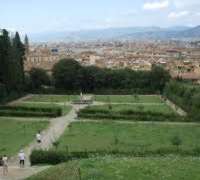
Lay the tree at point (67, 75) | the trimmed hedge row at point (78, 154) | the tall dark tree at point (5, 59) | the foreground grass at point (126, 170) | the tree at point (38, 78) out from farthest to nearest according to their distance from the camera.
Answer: the tree at point (38, 78) → the tree at point (67, 75) → the tall dark tree at point (5, 59) → the trimmed hedge row at point (78, 154) → the foreground grass at point (126, 170)

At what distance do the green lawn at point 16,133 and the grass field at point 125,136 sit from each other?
2.56 m

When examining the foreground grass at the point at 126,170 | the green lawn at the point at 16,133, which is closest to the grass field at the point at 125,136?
the green lawn at the point at 16,133

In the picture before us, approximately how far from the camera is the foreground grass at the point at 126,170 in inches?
658

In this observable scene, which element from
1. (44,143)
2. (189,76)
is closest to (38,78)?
(189,76)

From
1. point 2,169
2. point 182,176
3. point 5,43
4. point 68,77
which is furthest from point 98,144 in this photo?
point 68,77

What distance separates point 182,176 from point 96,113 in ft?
110

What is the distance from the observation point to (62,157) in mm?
25906

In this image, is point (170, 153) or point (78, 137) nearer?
point (170, 153)

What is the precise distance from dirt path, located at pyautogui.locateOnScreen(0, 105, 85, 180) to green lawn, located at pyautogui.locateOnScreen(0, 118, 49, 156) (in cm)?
74

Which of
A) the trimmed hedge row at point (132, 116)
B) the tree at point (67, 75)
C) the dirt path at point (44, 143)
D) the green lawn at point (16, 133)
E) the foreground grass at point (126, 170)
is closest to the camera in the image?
the foreground grass at point (126, 170)

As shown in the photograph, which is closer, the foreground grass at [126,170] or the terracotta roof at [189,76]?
the foreground grass at [126,170]

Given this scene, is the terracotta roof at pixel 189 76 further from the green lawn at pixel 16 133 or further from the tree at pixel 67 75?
the green lawn at pixel 16 133

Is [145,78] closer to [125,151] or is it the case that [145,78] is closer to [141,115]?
[141,115]

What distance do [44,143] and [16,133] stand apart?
472 centimetres
